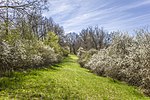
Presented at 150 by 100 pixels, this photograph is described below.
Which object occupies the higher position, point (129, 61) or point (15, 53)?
point (15, 53)

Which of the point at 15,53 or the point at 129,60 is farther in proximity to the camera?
the point at 129,60

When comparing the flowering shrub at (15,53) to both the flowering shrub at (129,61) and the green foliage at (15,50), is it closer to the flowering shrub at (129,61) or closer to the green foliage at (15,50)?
the green foliage at (15,50)

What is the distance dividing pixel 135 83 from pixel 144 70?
557cm

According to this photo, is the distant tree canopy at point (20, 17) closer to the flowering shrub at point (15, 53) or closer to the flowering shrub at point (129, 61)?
the flowering shrub at point (15, 53)

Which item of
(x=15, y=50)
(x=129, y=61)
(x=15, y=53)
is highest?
(x=15, y=50)

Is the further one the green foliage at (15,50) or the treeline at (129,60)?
the treeline at (129,60)

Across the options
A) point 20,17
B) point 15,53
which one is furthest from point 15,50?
point 20,17

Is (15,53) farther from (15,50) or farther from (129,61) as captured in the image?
(129,61)

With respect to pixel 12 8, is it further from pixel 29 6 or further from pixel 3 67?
pixel 3 67

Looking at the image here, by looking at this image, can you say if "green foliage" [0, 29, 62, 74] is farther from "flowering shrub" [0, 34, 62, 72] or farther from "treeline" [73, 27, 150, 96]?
"treeline" [73, 27, 150, 96]

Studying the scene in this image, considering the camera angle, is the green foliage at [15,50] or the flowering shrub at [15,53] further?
the flowering shrub at [15,53]

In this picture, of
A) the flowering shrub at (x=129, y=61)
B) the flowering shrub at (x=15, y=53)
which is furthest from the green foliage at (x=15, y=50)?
the flowering shrub at (x=129, y=61)

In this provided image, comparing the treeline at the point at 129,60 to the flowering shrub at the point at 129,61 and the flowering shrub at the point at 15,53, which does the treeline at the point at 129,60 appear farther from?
the flowering shrub at the point at 15,53

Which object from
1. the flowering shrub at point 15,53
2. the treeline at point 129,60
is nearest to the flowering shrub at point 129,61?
the treeline at point 129,60
